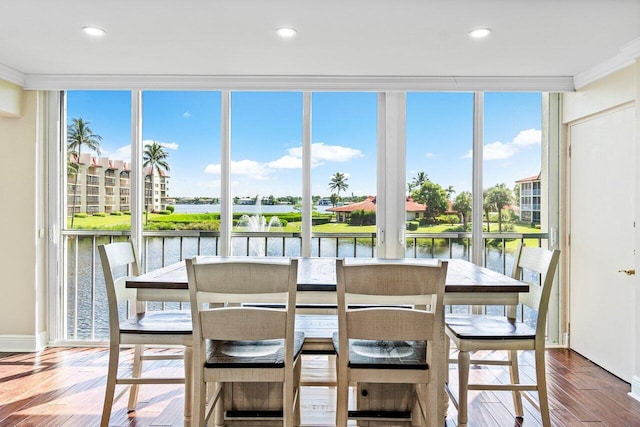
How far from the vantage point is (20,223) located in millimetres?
3975

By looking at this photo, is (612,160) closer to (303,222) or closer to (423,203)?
(423,203)

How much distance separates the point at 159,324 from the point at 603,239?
3260 mm

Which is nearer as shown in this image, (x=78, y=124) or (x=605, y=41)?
(x=605, y=41)

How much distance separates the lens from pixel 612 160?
3508mm

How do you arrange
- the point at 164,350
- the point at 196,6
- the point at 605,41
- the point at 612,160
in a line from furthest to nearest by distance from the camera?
the point at 164,350
the point at 612,160
the point at 605,41
the point at 196,6

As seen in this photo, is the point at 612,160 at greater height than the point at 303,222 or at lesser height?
greater

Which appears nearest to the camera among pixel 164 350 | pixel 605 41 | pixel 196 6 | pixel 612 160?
pixel 196 6

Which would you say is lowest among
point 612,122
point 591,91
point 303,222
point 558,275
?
point 558,275

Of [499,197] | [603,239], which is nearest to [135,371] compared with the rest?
[499,197]

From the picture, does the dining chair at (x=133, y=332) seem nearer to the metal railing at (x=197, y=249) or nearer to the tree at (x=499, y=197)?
the metal railing at (x=197, y=249)

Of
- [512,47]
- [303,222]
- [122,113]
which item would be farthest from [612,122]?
[122,113]

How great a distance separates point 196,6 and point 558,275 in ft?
11.6

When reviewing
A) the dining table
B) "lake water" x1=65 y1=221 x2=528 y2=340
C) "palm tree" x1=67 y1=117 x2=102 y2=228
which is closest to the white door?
"lake water" x1=65 y1=221 x2=528 y2=340

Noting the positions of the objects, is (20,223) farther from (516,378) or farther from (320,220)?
(516,378)
